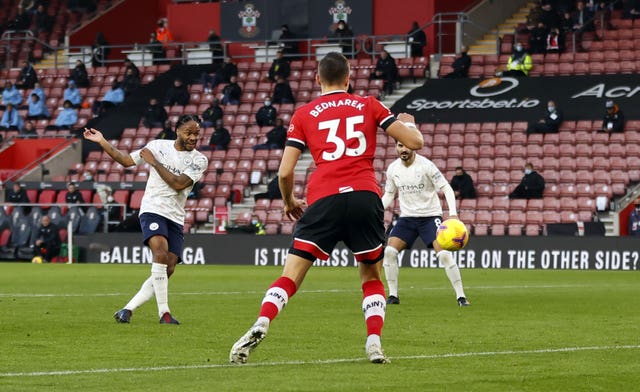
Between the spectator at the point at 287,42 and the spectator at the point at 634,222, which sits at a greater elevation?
the spectator at the point at 287,42

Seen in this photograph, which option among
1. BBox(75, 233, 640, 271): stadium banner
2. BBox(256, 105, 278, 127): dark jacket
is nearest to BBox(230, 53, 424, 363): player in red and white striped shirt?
BBox(75, 233, 640, 271): stadium banner

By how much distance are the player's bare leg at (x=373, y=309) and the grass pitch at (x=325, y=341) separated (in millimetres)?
122

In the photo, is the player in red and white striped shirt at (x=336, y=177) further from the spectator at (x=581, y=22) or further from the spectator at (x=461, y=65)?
the spectator at (x=581, y=22)

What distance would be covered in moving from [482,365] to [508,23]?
119 ft

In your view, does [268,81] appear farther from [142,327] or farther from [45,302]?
[142,327]

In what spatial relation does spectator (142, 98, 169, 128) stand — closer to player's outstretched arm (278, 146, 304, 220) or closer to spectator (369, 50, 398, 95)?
spectator (369, 50, 398, 95)

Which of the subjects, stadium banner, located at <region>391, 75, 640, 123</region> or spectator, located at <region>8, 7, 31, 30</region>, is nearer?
stadium banner, located at <region>391, 75, 640, 123</region>

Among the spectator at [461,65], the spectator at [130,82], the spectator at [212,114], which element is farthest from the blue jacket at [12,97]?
the spectator at [461,65]

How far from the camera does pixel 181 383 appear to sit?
8.75 m

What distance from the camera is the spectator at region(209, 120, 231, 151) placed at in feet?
135

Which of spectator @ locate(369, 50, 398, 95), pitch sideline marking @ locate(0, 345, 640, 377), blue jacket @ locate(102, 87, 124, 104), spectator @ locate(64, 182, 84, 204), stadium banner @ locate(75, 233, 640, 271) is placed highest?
spectator @ locate(369, 50, 398, 95)

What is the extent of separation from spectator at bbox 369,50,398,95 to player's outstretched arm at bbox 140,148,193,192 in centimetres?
2786

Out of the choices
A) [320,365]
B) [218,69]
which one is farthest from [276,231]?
[320,365]

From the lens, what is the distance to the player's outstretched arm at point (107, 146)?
12773 mm
